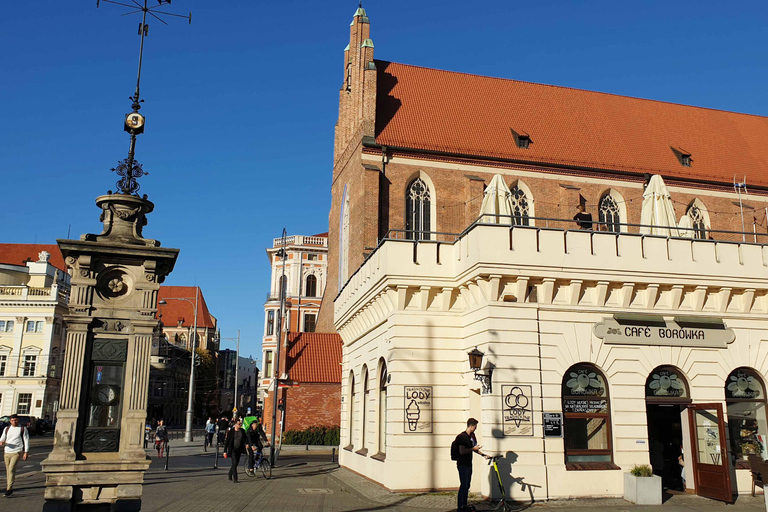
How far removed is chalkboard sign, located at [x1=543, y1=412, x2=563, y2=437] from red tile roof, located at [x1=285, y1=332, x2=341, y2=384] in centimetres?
2143

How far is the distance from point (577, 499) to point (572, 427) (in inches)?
63.7

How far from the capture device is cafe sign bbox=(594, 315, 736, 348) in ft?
52.6

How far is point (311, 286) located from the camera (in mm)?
76875

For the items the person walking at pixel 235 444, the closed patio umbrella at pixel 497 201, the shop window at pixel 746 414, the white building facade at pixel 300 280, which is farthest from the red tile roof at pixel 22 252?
the shop window at pixel 746 414

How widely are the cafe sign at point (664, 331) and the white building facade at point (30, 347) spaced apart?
179ft

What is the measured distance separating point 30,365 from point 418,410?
54.8 metres

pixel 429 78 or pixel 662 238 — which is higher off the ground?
pixel 429 78

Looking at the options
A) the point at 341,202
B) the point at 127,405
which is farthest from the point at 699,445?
the point at 341,202

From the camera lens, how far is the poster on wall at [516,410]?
14.8 m

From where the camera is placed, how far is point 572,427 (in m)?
15.5

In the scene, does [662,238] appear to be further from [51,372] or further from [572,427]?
[51,372]

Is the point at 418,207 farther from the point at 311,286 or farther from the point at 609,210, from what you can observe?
the point at 311,286

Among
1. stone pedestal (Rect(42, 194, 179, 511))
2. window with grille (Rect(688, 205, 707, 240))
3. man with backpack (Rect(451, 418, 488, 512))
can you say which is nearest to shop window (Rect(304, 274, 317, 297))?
window with grille (Rect(688, 205, 707, 240))

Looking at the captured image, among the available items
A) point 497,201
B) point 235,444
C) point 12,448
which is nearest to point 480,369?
point 497,201
